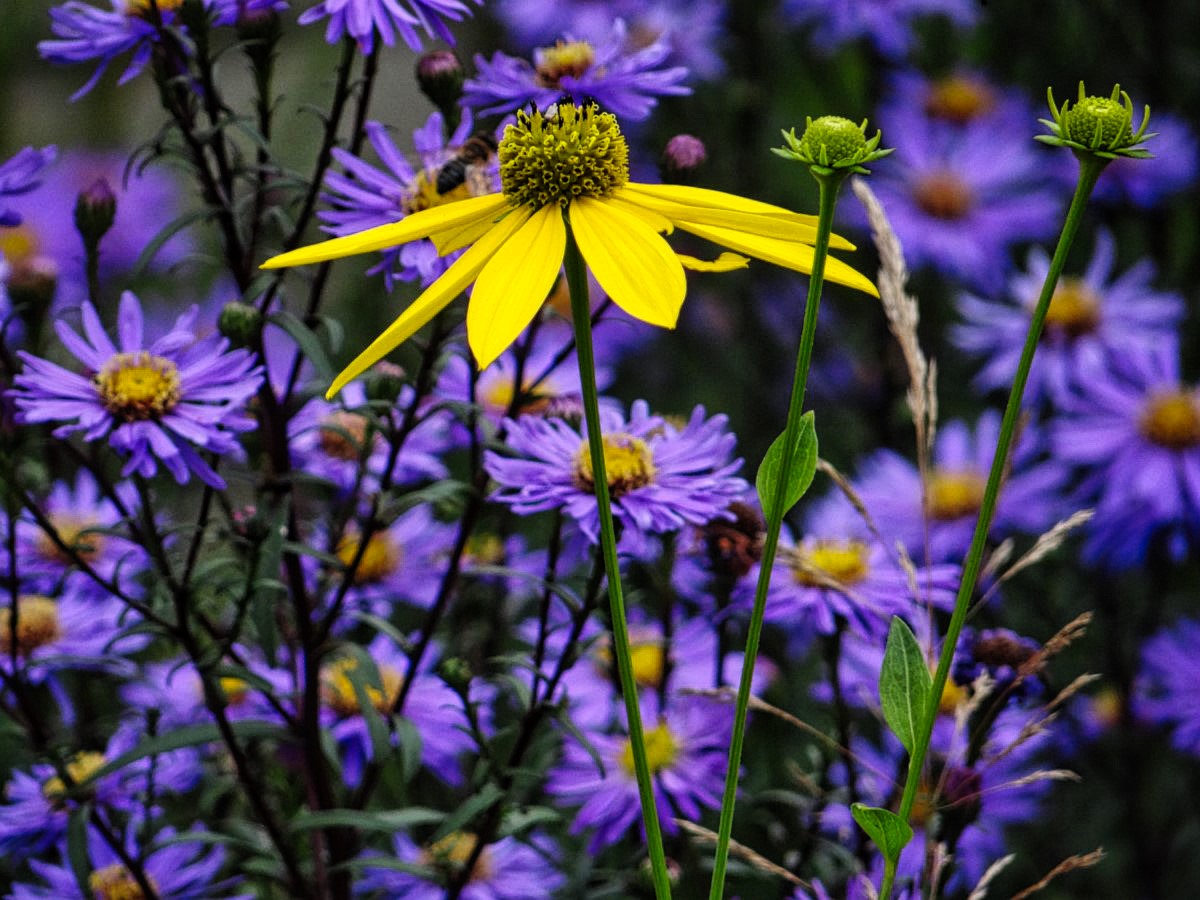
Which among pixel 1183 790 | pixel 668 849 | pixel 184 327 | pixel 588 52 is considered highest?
pixel 588 52

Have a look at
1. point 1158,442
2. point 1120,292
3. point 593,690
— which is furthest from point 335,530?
point 1120,292

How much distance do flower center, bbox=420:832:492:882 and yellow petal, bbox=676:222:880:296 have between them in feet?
1.53

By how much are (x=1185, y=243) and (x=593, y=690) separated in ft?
3.47

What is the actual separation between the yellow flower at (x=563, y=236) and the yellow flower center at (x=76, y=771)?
484mm

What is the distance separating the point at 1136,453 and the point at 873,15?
2.03ft

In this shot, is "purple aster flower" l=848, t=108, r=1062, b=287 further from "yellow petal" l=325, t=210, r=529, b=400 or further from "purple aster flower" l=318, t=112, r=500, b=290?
"yellow petal" l=325, t=210, r=529, b=400

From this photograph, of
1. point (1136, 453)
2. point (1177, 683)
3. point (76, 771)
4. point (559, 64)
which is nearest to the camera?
point (559, 64)

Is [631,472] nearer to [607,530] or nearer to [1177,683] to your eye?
[607,530]

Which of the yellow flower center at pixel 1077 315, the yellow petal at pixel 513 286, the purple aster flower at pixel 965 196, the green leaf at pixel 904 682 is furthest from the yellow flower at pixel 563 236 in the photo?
the purple aster flower at pixel 965 196

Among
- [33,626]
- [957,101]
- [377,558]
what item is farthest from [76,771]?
[957,101]

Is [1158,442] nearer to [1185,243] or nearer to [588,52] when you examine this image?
[1185,243]

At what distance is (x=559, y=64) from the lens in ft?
2.65

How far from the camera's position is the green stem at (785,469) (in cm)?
41

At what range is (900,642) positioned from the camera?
497mm
